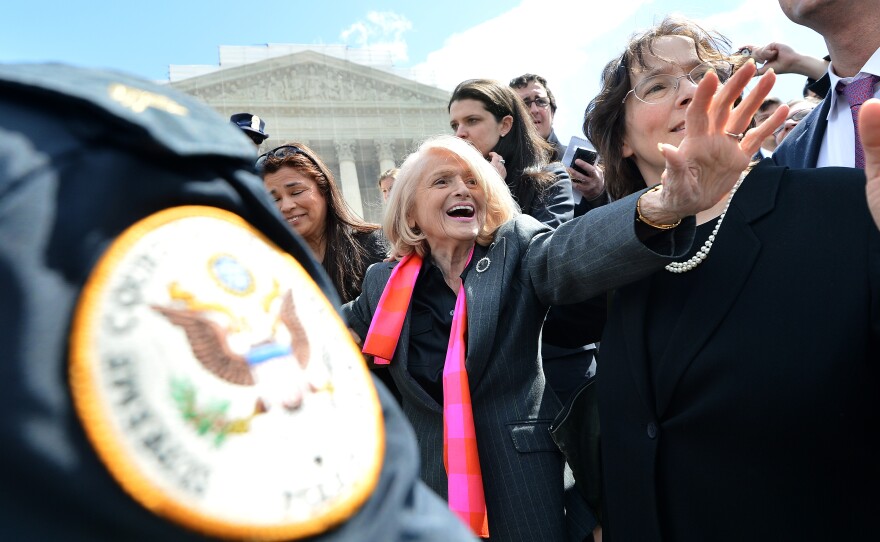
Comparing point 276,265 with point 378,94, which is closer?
point 276,265

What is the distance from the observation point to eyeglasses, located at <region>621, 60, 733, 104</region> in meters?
2.12

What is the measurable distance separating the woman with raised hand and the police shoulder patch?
1.13m

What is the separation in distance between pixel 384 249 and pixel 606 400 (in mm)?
1956

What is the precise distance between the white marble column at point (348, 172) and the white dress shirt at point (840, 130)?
Answer: 24309 millimetres

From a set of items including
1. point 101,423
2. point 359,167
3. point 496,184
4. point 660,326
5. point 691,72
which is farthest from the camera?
point 359,167

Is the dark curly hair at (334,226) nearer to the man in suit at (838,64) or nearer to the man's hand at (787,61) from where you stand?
the man in suit at (838,64)

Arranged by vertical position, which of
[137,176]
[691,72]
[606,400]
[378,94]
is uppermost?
[378,94]

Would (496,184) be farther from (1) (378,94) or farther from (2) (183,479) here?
(1) (378,94)

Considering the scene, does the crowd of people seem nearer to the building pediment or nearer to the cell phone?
the cell phone

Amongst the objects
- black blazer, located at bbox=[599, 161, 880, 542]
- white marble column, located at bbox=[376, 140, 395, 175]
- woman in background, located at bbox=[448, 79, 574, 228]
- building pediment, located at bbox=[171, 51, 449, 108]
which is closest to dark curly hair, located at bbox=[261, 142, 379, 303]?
woman in background, located at bbox=[448, 79, 574, 228]

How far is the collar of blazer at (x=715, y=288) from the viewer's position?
1566 millimetres

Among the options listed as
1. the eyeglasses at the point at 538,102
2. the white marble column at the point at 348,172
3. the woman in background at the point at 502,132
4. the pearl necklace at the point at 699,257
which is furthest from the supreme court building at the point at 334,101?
the pearl necklace at the point at 699,257

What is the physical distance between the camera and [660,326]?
1715mm

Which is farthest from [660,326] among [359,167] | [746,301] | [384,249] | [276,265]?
[359,167]
